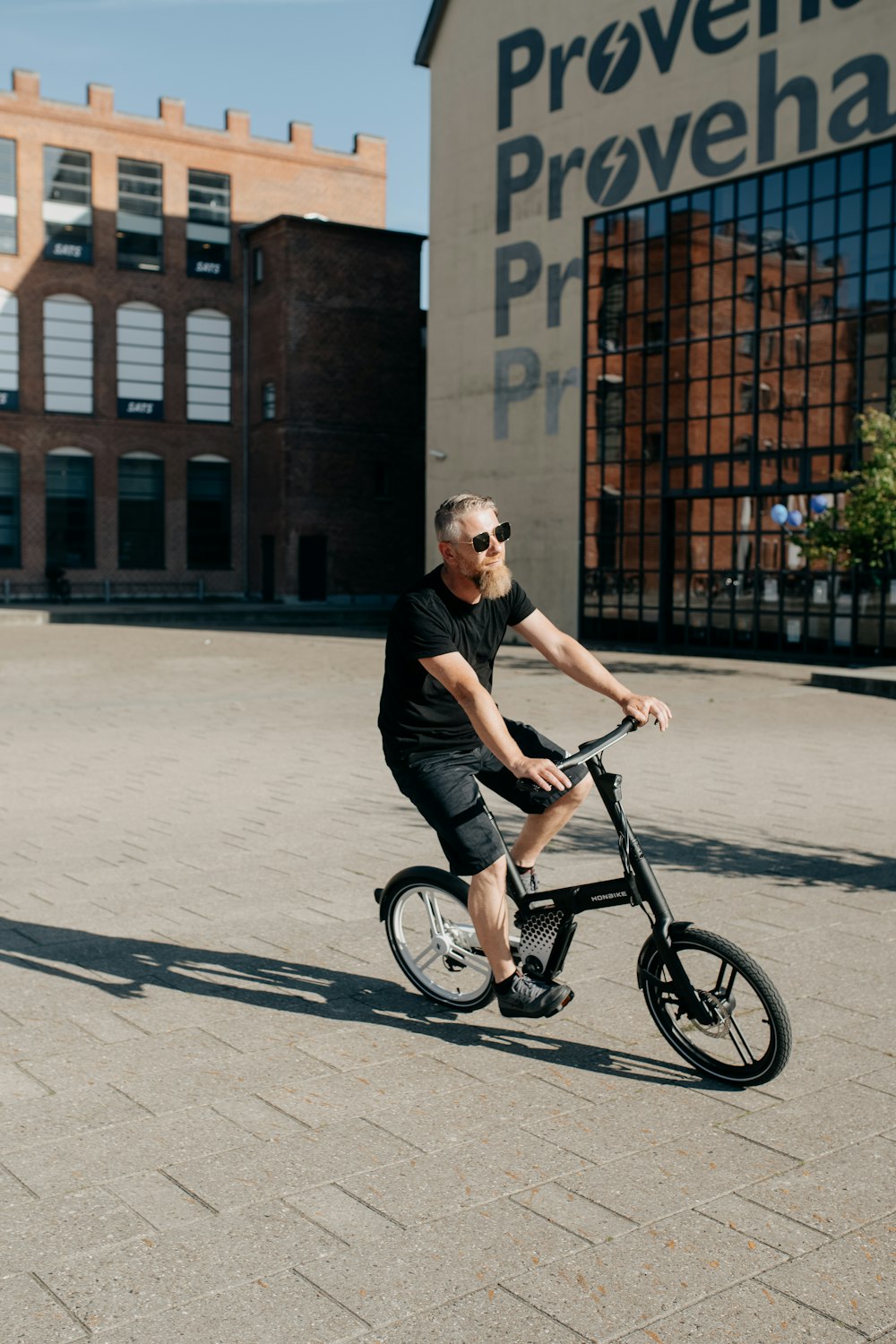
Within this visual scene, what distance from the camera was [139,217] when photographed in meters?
46.0

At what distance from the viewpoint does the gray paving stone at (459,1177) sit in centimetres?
324

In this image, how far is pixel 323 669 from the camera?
66.2 ft

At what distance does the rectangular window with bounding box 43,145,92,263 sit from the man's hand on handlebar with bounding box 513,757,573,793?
4529 centimetres

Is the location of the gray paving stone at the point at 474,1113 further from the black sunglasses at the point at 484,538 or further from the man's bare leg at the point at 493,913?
the black sunglasses at the point at 484,538

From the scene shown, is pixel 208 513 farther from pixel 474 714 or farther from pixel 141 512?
pixel 474 714

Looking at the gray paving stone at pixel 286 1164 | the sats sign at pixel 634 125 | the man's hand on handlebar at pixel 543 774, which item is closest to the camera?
the gray paving stone at pixel 286 1164

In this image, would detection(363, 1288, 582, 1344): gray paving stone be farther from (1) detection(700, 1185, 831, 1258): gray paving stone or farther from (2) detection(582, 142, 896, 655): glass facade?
(2) detection(582, 142, 896, 655): glass facade

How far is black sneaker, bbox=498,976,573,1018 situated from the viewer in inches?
174

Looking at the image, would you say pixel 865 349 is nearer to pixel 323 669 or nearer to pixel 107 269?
pixel 323 669

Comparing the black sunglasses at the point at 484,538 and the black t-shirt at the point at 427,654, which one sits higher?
the black sunglasses at the point at 484,538

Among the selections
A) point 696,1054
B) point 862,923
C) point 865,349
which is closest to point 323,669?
point 865,349

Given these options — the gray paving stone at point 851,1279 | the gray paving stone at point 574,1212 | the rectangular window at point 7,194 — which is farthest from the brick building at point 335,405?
the gray paving stone at point 851,1279

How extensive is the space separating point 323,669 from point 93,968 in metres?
15.1

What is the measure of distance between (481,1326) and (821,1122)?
4.74ft
